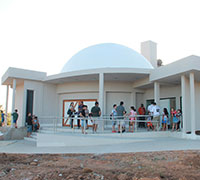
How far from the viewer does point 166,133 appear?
11.2 meters

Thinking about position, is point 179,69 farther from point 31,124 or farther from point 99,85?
point 31,124

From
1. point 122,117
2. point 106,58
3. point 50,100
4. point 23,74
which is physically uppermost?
point 106,58

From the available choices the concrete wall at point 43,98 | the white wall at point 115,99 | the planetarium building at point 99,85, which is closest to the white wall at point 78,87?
the planetarium building at point 99,85

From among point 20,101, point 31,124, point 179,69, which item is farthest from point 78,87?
point 179,69

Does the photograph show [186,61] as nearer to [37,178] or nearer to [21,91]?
[37,178]

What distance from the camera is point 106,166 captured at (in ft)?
18.4

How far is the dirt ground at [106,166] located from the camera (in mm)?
4809

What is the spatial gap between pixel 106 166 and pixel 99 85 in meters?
7.07

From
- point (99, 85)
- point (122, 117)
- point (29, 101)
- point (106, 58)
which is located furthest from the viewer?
point (106, 58)

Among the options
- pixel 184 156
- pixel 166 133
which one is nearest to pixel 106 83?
pixel 166 133

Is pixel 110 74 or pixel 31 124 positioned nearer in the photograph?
pixel 31 124

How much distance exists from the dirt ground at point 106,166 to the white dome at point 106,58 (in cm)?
967

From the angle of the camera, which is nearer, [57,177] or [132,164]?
[57,177]

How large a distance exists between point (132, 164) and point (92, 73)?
7636 millimetres
